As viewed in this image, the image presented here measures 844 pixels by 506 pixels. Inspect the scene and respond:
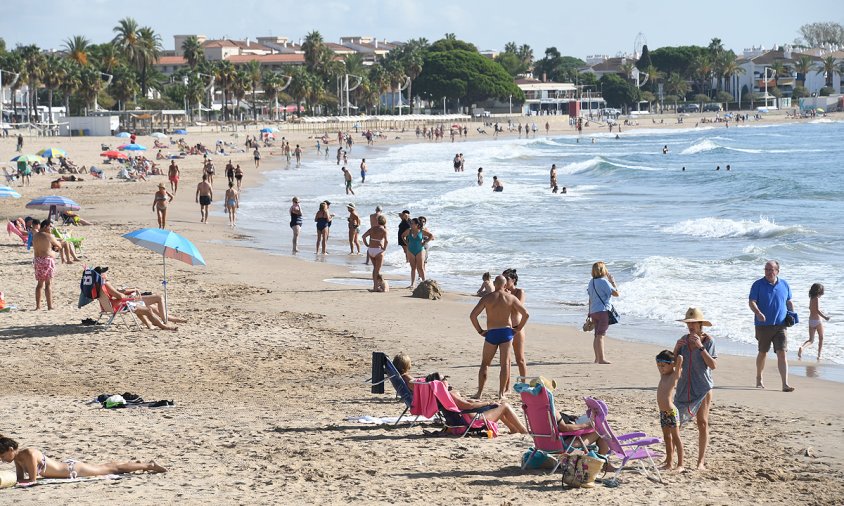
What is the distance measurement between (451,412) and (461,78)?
402ft

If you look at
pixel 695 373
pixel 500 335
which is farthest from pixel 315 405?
pixel 695 373

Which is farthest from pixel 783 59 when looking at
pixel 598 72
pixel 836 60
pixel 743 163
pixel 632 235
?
pixel 632 235

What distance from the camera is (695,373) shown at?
778 cm

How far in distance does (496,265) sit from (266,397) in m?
11.0

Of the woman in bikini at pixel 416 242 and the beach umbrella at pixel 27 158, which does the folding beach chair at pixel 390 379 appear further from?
the beach umbrella at pixel 27 158

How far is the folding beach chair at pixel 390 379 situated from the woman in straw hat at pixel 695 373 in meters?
2.34

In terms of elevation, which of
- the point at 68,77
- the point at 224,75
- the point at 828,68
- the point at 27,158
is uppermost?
the point at 828,68

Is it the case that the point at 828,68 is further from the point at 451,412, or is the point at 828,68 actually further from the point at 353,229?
the point at 451,412

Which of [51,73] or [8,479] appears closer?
[8,479]

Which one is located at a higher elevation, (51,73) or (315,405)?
(51,73)

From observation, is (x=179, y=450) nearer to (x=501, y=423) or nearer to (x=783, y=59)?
(x=501, y=423)

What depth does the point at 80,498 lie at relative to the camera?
6.95m

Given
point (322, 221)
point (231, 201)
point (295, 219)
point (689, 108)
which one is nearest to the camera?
point (322, 221)

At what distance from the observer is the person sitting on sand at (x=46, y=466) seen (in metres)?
7.18
